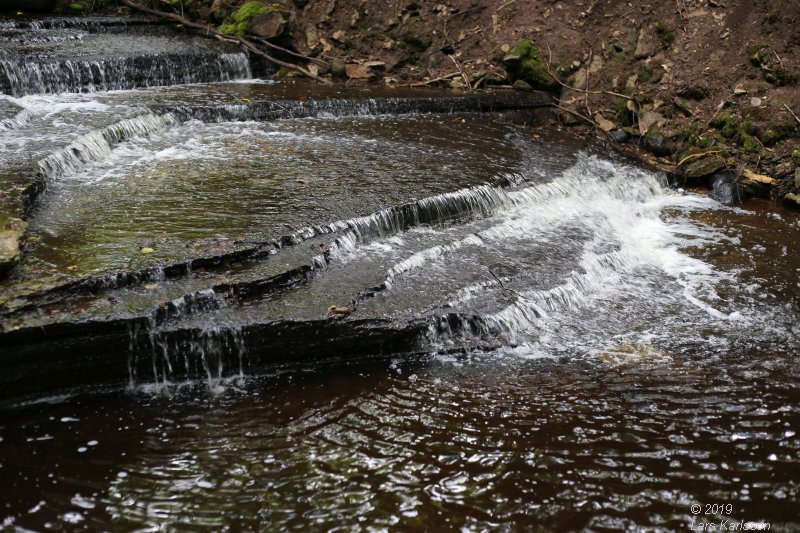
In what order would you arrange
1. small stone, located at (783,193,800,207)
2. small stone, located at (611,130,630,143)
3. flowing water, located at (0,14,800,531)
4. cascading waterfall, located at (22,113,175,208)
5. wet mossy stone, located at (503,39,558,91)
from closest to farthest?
flowing water, located at (0,14,800,531) → cascading waterfall, located at (22,113,175,208) → small stone, located at (783,193,800,207) → small stone, located at (611,130,630,143) → wet mossy stone, located at (503,39,558,91)

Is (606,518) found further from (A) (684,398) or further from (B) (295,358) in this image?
(B) (295,358)

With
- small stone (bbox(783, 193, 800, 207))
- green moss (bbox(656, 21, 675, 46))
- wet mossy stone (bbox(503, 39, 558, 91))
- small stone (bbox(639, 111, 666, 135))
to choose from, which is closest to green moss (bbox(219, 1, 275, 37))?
wet mossy stone (bbox(503, 39, 558, 91))

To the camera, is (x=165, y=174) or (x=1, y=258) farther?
(x=165, y=174)

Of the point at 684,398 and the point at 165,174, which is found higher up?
the point at 165,174

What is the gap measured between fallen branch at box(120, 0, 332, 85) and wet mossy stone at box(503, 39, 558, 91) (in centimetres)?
340

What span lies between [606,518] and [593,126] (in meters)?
8.89

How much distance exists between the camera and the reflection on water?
372cm

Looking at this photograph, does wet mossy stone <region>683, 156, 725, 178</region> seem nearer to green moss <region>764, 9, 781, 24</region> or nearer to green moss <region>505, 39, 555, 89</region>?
green moss <region>764, 9, 781, 24</region>

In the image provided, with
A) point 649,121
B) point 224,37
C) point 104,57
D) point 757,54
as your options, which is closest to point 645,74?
point 649,121

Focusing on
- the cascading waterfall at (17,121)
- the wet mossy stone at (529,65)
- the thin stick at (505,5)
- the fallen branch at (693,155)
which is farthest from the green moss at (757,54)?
the cascading waterfall at (17,121)

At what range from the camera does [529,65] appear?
12.2 m

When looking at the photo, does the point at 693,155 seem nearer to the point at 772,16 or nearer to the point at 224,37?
the point at 772,16

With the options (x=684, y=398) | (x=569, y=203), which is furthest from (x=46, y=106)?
(x=684, y=398)

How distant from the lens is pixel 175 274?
542cm
